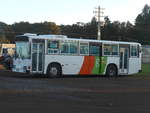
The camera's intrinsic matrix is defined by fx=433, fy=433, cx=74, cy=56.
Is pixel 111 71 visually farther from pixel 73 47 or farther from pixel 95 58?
pixel 73 47

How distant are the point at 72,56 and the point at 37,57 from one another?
289cm

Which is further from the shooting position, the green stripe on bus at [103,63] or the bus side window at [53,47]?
the green stripe on bus at [103,63]

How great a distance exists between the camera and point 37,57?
26.3 meters

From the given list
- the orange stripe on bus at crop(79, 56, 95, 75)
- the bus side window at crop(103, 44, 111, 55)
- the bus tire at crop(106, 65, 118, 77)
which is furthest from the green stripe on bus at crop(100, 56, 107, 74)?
the orange stripe on bus at crop(79, 56, 95, 75)

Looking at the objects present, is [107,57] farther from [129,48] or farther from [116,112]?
[116,112]

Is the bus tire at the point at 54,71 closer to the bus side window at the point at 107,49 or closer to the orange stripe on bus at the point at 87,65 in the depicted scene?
the orange stripe on bus at the point at 87,65

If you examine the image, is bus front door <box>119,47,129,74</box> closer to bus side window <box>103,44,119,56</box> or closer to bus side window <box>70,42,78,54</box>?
bus side window <box>103,44,119,56</box>

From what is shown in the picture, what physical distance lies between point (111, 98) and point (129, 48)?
52.7 ft

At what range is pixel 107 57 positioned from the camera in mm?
30359

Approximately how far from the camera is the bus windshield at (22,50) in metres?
26.2

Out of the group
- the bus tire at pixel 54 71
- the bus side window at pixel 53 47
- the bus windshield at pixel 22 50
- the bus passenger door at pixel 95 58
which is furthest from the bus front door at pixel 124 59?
the bus windshield at pixel 22 50

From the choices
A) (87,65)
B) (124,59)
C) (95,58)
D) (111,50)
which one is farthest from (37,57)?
(124,59)

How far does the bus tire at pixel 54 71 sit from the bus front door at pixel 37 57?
0.67 m

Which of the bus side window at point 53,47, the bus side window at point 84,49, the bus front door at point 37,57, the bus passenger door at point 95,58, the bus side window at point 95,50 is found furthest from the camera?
the bus side window at point 95,50
